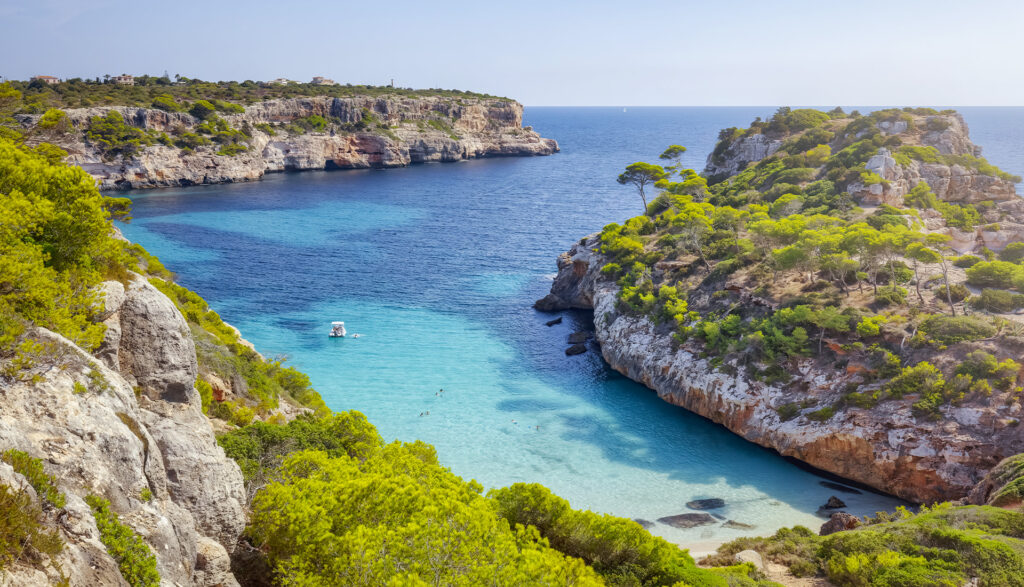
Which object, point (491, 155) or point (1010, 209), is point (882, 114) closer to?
point (1010, 209)

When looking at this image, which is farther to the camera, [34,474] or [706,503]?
[706,503]

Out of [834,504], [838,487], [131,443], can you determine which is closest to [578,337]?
[838,487]

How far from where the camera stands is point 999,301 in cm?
3325

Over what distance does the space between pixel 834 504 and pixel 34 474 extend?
29961 mm

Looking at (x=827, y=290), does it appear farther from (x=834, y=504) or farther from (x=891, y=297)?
(x=834, y=504)

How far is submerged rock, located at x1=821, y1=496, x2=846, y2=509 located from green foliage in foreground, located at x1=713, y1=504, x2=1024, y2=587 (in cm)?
494

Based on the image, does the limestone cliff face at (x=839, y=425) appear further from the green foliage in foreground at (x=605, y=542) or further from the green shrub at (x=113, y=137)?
the green shrub at (x=113, y=137)

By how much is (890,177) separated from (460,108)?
124 meters

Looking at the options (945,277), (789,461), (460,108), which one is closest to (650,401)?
(789,461)

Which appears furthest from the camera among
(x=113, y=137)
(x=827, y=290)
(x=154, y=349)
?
(x=113, y=137)

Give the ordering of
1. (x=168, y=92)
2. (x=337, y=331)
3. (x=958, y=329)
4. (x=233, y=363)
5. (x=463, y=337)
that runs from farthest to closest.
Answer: (x=168, y=92), (x=463, y=337), (x=337, y=331), (x=958, y=329), (x=233, y=363)

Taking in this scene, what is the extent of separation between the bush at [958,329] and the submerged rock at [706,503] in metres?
14.5

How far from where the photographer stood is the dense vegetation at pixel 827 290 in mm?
30797

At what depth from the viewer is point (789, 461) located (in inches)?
1250
